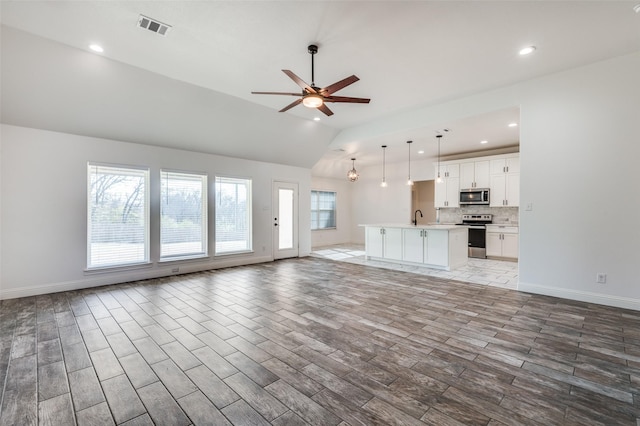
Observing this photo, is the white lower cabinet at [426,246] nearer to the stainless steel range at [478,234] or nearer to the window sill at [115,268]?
the stainless steel range at [478,234]

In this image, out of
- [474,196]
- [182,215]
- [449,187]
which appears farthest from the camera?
[449,187]

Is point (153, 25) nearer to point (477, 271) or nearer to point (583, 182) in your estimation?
point (583, 182)

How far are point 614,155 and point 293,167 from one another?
6349 millimetres

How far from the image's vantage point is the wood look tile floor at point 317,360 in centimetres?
183

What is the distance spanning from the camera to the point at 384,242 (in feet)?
23.2

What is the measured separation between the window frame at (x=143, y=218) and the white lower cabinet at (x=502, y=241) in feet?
26.5

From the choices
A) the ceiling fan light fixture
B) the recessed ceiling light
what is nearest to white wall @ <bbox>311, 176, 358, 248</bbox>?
the ceiling fan light fixture

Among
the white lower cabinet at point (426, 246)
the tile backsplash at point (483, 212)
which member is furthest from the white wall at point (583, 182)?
the tile backsplash at point (483, 212)

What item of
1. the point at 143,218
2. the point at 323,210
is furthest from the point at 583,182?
the point at 323,210

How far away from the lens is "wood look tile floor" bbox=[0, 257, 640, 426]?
1829 millimetres

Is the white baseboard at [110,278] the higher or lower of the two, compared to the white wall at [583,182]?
lower

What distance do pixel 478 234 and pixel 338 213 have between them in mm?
5168

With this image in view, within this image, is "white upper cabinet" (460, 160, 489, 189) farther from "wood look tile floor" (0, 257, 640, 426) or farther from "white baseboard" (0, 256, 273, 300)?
"white baseboard" (0, 256, 273, 300)

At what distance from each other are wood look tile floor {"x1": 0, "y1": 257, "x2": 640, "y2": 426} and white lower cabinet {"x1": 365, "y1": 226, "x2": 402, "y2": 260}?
248cm
